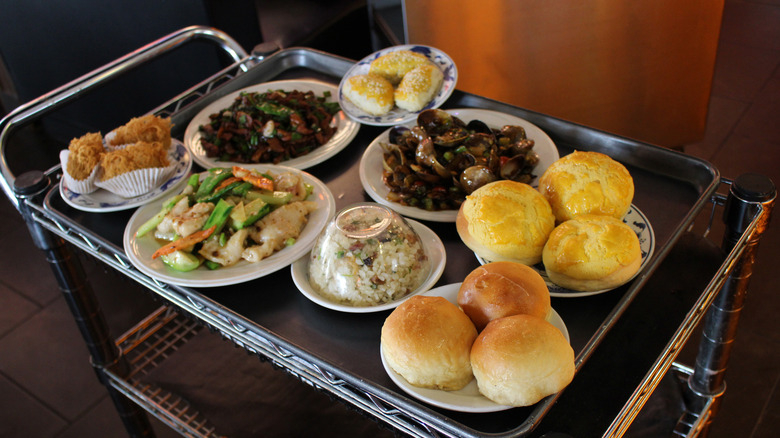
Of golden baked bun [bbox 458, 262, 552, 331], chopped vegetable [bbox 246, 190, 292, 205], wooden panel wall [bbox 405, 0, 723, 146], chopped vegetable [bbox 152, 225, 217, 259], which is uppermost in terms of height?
golden baked bun [bbox 458, 262, 552, 331]

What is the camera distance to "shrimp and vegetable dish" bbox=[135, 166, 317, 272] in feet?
Answer: 3.90

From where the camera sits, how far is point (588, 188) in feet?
3.55

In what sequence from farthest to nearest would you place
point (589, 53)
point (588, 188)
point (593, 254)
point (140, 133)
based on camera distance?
point (589, 53) < point (140, 133) < point (588, 188) < point (593, 254)

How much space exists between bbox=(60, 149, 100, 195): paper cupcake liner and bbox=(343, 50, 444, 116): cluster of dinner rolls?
1.99 feet

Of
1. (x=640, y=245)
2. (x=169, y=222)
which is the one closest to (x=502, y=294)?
(x=640, y=245)

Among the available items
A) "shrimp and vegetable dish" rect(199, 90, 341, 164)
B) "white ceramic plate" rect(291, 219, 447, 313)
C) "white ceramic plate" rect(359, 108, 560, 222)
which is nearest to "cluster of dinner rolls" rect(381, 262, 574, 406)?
"white ceramic plate" rect(291, 219, 447, 313)

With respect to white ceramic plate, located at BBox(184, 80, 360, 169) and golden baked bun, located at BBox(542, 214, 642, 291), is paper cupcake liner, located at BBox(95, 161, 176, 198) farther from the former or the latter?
golden baked bun, located at BBox(542, 214, 642, 291)

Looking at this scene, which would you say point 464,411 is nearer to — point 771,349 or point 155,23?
point 771,349

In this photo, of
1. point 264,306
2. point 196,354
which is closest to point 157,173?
point 264,306

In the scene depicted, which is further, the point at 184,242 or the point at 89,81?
the point at 89,81

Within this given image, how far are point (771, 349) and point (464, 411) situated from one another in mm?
1620

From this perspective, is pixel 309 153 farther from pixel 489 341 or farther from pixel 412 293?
pixel 489 341

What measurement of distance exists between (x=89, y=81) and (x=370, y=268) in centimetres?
98

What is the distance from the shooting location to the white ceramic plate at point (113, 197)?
4.42 feet
